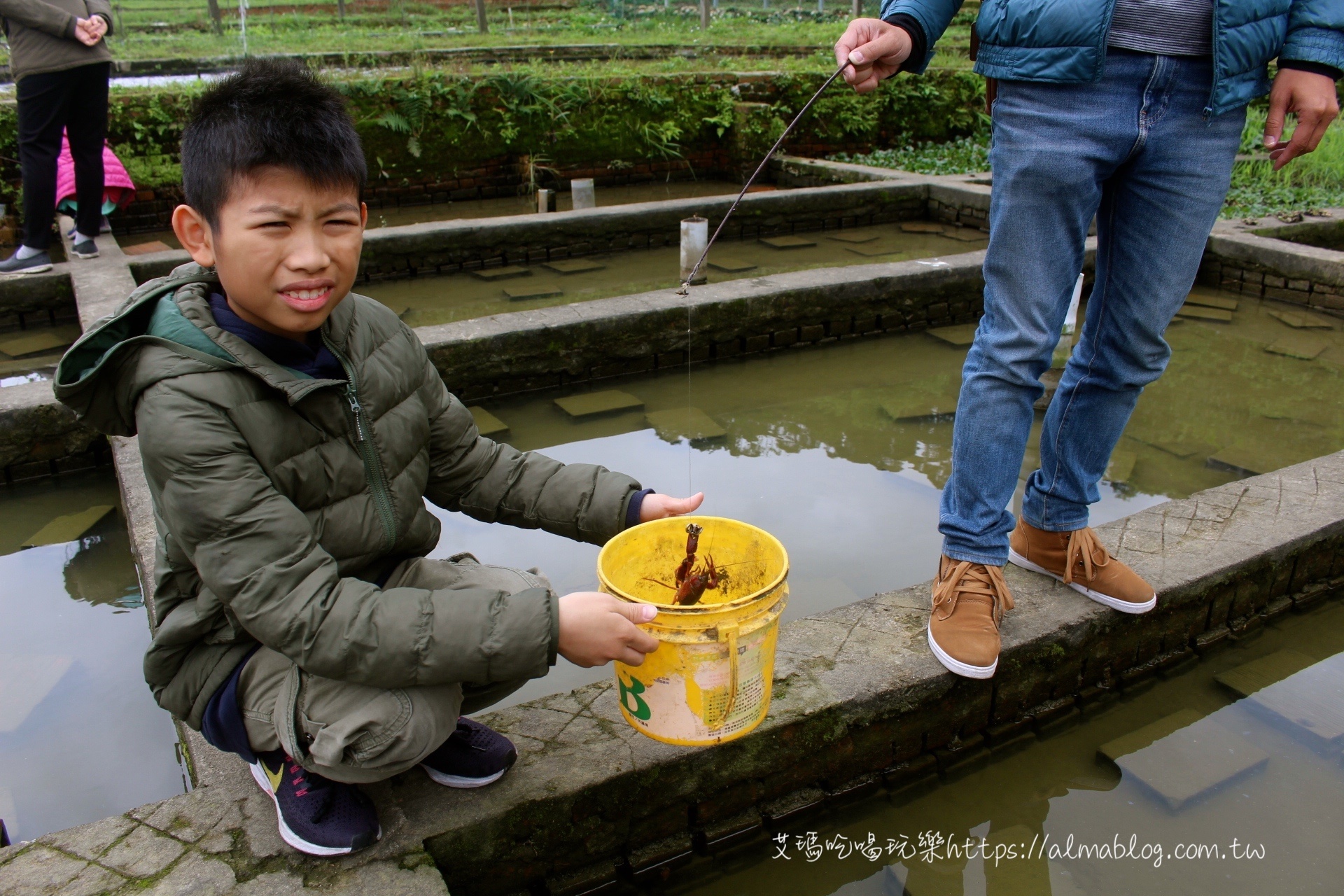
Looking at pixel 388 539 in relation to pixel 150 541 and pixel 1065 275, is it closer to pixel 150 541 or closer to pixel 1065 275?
pixel 150 541

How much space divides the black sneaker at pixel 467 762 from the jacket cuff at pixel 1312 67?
6.55 feet

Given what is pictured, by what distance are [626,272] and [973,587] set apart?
15.3ft

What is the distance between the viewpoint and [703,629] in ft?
4.81

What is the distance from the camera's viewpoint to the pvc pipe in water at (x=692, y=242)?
5336mm

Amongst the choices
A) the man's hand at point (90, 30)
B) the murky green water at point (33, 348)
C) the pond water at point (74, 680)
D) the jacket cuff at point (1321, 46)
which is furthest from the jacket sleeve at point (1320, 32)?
the man's hand at point (90, 30)

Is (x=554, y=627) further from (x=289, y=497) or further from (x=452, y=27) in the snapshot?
(x=452, y=27)

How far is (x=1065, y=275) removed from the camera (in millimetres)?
1900

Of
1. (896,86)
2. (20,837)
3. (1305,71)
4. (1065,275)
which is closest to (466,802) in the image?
(20,837)

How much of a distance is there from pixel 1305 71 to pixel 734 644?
1.56 m

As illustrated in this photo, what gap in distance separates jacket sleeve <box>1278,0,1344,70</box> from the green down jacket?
1.75m

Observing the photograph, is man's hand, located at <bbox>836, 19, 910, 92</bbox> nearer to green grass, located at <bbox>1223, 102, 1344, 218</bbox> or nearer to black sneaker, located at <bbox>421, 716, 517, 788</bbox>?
black sneaker, located at <bbox>421, 716, 517, 788</bbox>

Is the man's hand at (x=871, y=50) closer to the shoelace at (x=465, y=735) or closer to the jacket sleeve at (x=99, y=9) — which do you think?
the shoelace at (x=465, y=735)

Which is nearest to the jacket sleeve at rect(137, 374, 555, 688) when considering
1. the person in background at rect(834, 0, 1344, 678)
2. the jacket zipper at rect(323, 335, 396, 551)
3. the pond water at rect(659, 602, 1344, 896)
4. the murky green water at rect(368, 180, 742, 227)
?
the jacket zipper at rect(323, 335, 396, 551)

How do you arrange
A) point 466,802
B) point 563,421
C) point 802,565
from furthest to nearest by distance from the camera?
point 563,421 → point 802,565 → point 466,802
